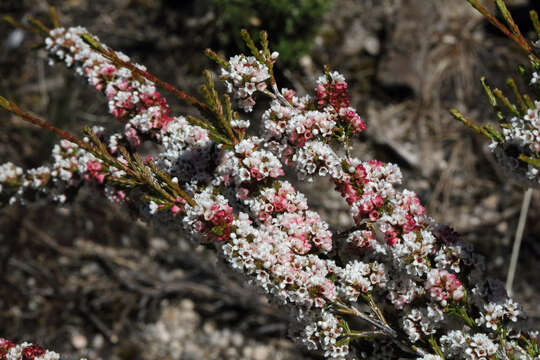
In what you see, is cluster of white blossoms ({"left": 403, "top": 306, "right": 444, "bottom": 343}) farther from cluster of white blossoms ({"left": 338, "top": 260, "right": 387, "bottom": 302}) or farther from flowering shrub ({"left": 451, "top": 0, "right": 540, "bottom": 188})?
flowering shrub ({"left": 451, "top": 0, "right": 540, "bottom": 188})

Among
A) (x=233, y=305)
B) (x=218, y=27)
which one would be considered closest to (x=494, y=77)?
(x=218, y=27)

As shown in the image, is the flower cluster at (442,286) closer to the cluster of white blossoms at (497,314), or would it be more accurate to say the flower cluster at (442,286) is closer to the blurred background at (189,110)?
the cluster of white blossoms at (497,314)

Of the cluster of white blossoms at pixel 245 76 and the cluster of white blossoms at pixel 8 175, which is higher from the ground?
the cluster of white blossoms at pixel 245 76

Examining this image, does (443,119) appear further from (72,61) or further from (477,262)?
(72,61)

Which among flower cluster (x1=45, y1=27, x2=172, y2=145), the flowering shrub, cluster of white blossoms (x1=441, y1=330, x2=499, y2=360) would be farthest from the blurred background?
the flowering shrub

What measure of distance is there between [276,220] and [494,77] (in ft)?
8.99

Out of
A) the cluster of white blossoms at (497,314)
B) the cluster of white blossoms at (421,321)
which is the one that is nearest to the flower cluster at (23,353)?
the cluster of white blossoms at (421,321)

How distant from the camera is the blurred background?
9.36 feet

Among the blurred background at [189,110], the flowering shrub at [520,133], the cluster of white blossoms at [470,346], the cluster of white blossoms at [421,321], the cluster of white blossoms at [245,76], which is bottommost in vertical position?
the cluster of white blossoms at [470,346]

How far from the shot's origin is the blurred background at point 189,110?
9.36 ft

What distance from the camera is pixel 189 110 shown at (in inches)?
128

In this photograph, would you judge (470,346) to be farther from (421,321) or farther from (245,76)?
(245,76)

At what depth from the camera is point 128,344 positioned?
2811mm

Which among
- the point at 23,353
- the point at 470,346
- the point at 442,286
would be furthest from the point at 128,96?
the point at 470,346
